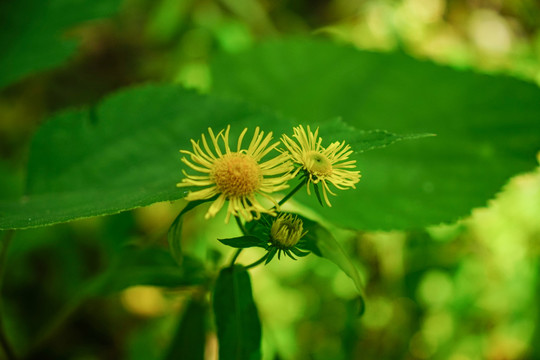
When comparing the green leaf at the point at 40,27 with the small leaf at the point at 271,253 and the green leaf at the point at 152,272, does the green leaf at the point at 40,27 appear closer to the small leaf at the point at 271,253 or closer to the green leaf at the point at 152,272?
the green leaf at the point at 152,272

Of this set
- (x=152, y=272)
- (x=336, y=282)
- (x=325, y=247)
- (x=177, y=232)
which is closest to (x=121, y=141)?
(x=152, y=272)

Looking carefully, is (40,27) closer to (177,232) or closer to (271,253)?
(177,232)

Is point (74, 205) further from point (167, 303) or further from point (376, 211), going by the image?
point (167, 303)

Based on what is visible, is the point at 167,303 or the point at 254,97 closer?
the point at 254,97

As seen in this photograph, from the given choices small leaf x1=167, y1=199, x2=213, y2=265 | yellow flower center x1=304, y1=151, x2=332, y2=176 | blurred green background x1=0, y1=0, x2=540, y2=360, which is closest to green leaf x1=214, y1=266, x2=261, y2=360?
small leaf x1=167, y1=199, x2=213, y2=265

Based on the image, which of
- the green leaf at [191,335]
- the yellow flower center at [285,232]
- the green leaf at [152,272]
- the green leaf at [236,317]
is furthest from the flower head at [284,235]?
the green leaf at [191,335]

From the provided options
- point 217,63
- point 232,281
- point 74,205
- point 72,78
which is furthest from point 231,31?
point 232,281
